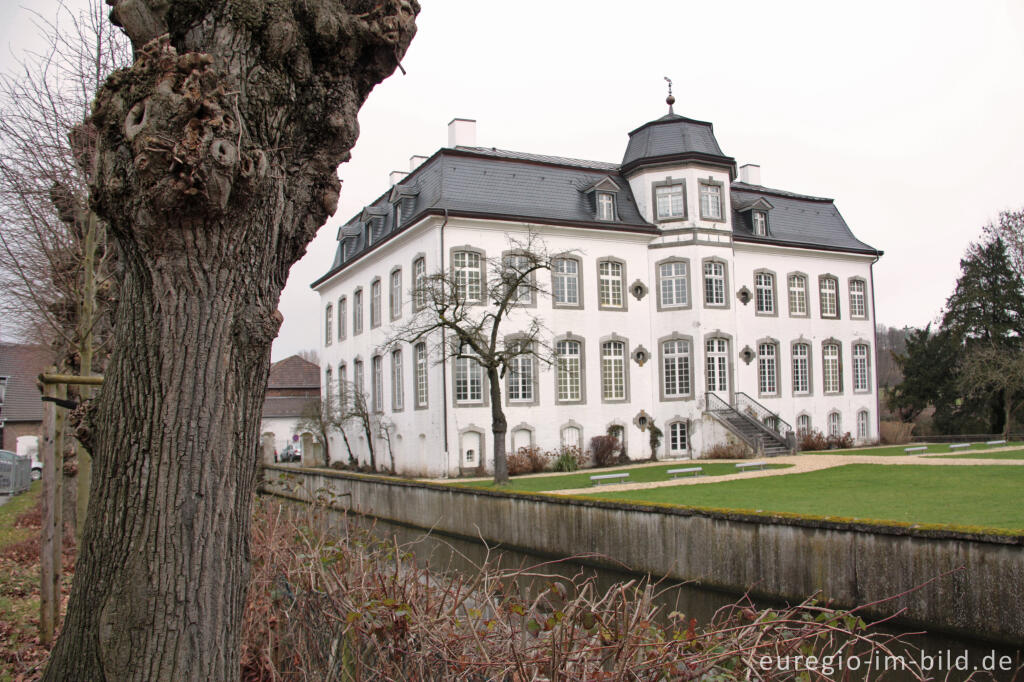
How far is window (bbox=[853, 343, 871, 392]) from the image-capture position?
103 feet

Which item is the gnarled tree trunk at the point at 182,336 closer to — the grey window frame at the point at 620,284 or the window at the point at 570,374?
the window at the point at 570,374

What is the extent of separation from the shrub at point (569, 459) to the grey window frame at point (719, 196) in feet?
28.9

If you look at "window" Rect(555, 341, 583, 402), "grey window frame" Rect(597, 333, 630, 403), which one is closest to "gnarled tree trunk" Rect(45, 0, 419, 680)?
"window" Rect(555, 341, 583, 402)

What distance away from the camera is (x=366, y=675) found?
12.0 feet

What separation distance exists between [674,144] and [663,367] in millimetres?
7328

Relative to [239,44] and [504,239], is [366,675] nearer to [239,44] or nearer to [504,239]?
[239,44]

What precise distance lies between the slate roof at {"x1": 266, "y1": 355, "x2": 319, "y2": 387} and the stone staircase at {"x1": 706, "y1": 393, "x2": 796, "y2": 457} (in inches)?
1026

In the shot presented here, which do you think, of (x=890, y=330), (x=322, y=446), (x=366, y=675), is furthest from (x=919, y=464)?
(x=890, y=330)

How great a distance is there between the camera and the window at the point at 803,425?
95.1 feet

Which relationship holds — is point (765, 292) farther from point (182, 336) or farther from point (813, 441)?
point (182, 336)

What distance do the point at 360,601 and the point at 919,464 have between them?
61.3 feet

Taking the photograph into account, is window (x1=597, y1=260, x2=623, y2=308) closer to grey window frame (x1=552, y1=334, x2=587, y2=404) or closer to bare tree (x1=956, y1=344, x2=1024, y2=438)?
grey window frame (x1=552, y1=334, x2=587, y2=404)

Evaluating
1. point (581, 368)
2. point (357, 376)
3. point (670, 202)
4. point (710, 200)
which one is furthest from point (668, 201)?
point (357, 376)

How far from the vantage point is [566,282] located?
26.0m
